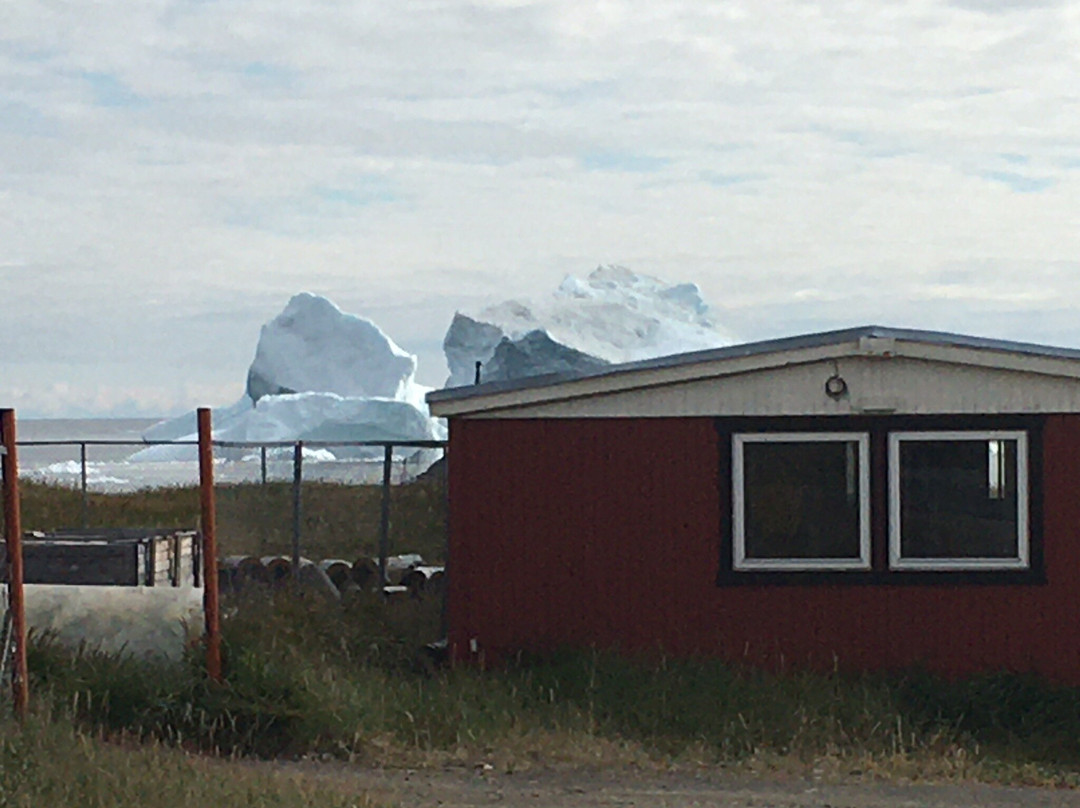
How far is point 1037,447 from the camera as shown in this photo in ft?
39.7

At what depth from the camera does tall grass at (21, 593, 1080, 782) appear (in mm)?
9938

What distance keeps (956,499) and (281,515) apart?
37.7 ft

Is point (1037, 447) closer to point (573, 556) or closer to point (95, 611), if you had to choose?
point (573, 556)

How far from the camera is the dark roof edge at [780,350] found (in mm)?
12031

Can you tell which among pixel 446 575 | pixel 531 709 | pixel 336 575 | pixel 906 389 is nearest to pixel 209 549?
pixel 531 709

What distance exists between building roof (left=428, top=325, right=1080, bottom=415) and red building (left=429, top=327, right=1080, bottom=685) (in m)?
0.02

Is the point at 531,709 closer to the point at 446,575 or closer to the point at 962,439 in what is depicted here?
the point at 446,575

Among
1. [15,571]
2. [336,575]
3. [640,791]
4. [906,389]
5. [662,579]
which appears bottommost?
[640,791]

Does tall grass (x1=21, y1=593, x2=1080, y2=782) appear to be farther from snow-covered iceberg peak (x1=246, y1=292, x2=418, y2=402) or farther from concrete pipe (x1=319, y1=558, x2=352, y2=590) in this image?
snow-covered iceberg peak (x1=246, y1=292, x2=418, y2=402)

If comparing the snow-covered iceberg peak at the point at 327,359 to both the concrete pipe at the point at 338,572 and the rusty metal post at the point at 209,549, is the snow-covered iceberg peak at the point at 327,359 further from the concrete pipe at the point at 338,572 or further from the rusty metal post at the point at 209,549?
the rusty metal post at the point at 209,549

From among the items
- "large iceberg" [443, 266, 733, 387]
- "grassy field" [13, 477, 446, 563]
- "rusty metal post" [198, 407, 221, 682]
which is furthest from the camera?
"large iceberg" [443, 266, 733, 387]

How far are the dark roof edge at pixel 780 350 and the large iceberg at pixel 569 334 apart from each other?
34.5 metres

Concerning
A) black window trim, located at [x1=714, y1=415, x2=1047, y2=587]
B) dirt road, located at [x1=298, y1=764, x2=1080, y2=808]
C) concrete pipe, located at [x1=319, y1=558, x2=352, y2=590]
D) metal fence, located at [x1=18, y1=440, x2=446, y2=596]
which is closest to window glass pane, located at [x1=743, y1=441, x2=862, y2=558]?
black window trim, located at [x1=714, y1=415, x2=1047, y2=587]

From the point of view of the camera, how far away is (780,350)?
39.5 ft
